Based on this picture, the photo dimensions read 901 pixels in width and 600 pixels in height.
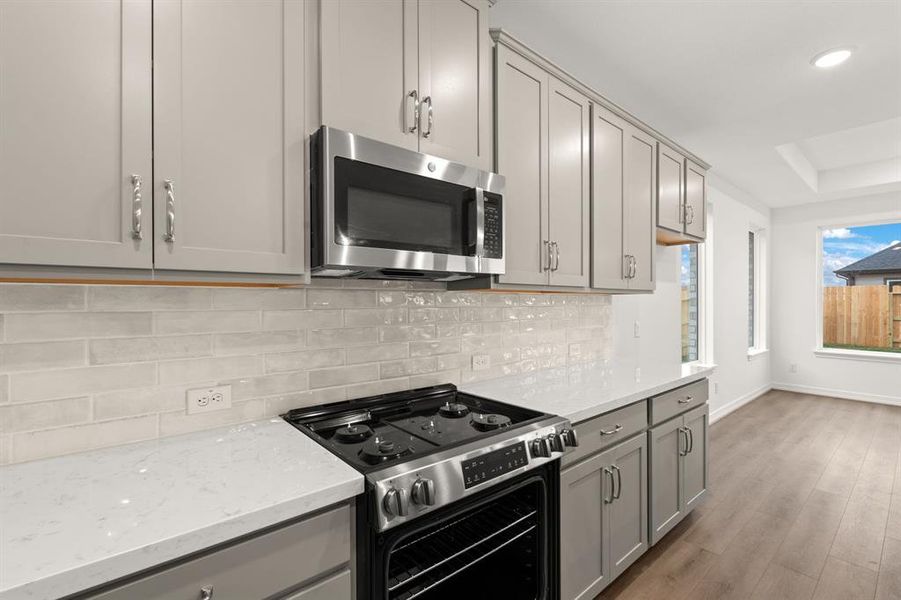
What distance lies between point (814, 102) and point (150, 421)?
411 centimetres

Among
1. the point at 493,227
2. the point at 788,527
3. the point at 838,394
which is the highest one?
the point at 493,227

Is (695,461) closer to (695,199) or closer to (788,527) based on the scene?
(788,527)

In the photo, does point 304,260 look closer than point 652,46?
Yes

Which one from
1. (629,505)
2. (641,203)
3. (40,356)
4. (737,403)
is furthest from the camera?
(737,403)

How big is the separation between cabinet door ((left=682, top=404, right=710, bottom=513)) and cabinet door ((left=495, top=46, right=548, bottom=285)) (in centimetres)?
136

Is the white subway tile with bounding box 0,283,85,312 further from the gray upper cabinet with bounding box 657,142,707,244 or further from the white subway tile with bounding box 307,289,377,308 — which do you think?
the gray upper cabinet with bounding box 657,142,707,244

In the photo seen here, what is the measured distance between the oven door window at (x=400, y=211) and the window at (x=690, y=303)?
3.48 meters

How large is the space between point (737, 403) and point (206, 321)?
235 inches

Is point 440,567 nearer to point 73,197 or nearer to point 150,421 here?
point 150,421

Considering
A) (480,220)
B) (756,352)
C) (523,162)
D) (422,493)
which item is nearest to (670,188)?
(523,162)

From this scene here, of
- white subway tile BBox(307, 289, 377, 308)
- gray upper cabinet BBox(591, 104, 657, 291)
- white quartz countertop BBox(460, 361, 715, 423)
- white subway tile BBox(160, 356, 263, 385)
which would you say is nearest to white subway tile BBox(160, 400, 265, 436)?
white subway tile BBox(160, 356, 263, 385)

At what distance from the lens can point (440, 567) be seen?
1.29 metres

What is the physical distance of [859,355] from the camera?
571 centimetres

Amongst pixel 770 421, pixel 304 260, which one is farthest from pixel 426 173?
pixel 770 421
